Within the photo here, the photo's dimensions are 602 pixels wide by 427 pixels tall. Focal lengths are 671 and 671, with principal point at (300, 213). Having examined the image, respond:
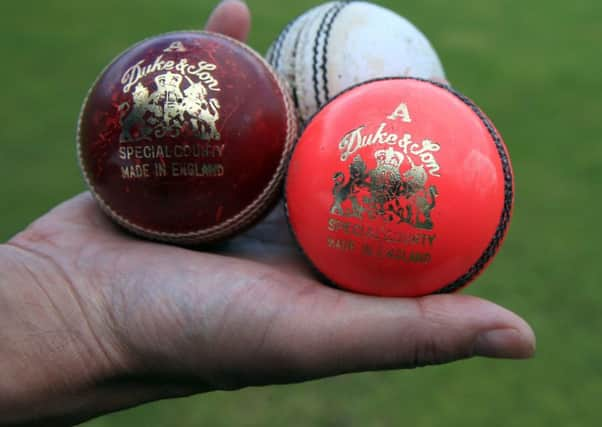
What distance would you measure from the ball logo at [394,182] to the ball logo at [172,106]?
1.74 feet

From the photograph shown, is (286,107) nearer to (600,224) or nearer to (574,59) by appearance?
(600,224)

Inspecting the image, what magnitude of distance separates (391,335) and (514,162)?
12.2 feet

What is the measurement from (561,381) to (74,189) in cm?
343

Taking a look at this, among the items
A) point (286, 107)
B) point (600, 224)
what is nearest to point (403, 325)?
point (286, 107)

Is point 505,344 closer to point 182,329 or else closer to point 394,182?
point 394,182

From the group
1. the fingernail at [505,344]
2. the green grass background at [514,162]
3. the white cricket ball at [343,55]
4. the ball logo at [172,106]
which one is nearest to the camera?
the fingernail at [505,344]

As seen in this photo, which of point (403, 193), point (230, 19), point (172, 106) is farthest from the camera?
point (230, 19)

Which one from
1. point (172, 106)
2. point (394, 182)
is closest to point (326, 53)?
point (172, 106)

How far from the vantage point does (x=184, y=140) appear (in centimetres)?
220

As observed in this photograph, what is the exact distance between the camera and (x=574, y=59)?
23.3 ft

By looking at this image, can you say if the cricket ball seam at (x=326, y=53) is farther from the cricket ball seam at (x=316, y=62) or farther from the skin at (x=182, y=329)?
the skin at (x=182, y=329)

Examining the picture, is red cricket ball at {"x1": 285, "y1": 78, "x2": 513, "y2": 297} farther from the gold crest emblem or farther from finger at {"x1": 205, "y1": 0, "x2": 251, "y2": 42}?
finger at {"x1": 205, "y1": 0, "x2": 251, "y2": 42}

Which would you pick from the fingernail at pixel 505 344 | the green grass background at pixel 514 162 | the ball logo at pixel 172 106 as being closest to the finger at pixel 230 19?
the ball logo at pixel 172 106

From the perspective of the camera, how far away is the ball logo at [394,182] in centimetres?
192
